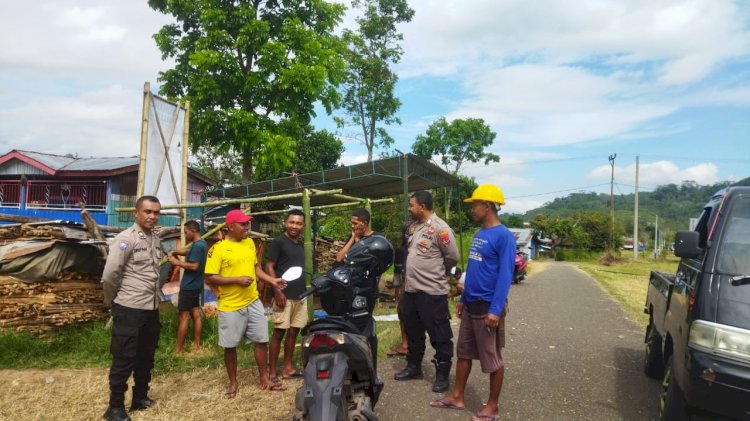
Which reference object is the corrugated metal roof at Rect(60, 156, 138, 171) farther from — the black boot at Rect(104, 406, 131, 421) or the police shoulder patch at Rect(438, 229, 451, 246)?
the police shoulder patch at Rect(438, 229, 451, 246)

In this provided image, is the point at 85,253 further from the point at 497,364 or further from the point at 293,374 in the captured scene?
the point at 497,364

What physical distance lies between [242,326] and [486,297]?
7.13 ft

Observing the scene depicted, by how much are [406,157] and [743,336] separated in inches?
254

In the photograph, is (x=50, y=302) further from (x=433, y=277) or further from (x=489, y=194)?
(x=489, y=194)

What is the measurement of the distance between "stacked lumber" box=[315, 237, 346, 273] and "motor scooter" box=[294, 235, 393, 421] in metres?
9.71

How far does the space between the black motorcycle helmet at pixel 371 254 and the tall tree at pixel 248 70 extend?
11.8 metres

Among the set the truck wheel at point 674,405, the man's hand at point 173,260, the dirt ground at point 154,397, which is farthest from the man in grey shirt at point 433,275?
the man's hand at point 173,260

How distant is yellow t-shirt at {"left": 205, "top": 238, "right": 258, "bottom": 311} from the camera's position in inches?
178

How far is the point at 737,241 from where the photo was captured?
345cm

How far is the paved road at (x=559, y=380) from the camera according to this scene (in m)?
4.28

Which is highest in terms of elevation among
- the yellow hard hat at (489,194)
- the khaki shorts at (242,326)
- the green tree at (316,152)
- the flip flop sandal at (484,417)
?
the green tree at (316,152)

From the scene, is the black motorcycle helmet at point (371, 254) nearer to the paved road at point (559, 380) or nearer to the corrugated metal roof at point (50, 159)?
the paved road at point (559, 380)

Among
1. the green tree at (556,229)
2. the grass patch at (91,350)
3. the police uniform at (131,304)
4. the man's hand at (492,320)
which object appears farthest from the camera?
the green tree at (556,229)

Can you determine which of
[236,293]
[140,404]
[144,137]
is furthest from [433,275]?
[144,137]
